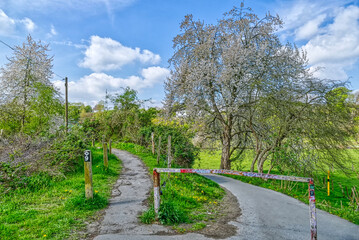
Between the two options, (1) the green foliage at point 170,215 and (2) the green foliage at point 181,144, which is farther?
(2) the green foliage at point 181,144

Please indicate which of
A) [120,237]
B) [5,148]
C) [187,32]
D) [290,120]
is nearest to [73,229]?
[120,237]

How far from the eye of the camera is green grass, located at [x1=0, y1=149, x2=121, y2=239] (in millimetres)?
4133

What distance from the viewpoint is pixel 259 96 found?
38.0ft

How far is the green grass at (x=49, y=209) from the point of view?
13.6 feet

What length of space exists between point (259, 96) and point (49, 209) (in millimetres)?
10366

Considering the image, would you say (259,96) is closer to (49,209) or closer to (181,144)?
(181,144)

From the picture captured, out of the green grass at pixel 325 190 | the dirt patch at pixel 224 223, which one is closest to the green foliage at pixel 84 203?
the dirt patch at pixel 224 223

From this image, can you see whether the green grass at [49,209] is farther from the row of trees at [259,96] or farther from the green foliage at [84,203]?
the row of trees at [259,96]

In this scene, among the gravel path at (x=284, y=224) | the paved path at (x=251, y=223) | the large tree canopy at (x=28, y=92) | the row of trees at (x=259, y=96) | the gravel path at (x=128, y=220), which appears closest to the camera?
the gravel path at (x=128, y=220)

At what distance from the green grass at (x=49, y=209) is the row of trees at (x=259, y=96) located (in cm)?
819

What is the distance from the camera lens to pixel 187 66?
46.9 ft

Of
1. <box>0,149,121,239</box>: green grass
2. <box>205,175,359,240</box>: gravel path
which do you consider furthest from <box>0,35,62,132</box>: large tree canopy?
<box>205,175,359,240</box>: gravel path

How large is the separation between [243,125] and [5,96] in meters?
16.9

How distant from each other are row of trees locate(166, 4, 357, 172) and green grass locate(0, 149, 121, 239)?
8193 mm
